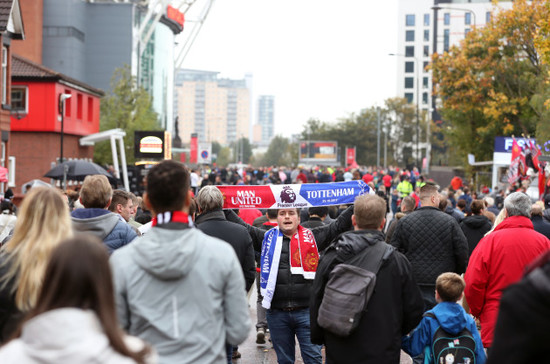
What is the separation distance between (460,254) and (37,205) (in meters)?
5.13

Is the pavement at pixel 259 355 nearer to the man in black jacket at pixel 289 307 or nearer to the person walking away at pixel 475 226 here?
the man in black jacket at pixel 289 307

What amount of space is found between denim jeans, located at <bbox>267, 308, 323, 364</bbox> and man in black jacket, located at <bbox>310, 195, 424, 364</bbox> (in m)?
1.61

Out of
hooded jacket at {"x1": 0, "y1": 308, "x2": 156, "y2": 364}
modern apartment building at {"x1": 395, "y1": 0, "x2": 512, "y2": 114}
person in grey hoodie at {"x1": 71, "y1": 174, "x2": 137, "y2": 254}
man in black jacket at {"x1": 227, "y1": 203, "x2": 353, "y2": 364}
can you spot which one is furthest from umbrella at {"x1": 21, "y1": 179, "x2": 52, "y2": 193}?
modern apartment building at {"x1": 395, "y1": 0, "x2": 512, "y2": 114}

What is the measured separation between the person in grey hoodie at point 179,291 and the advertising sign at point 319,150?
334ft

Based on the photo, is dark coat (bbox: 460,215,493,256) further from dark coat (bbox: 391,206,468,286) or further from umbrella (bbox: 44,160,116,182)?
umbrella (bbox: 44,160,116,182)

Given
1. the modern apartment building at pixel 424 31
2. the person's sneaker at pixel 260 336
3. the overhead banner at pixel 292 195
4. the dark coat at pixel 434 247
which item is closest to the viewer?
the dark coat at pixel 434 247

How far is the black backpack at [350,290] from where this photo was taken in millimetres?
5047

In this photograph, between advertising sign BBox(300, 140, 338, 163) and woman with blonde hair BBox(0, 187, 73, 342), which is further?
advertising sign BBox(300, 140, 338, 163)

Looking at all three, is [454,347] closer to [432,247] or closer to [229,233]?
[229,233]

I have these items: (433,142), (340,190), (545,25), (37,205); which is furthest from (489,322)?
(433,142)

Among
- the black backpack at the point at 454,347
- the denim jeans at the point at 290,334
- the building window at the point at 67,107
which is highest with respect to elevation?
the building window at the point at 67,107

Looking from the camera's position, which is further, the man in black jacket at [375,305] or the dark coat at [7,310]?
the man in black jacket at [375,305]

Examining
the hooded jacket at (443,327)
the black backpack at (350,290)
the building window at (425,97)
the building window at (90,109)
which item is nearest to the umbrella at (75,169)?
the hooded jacket at (443,327)

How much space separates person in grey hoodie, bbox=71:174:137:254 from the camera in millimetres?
5863
